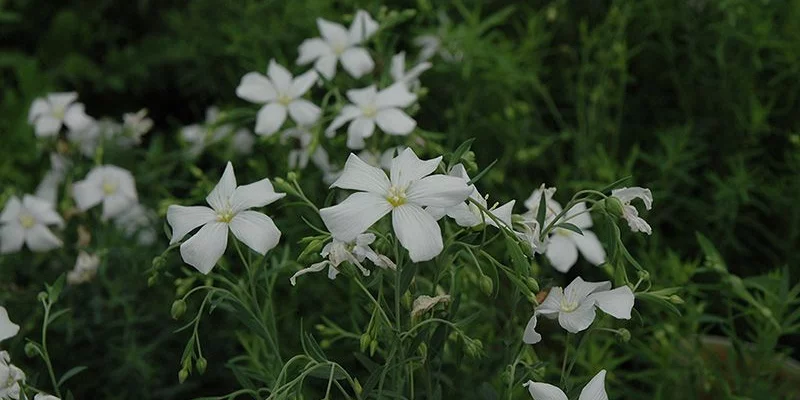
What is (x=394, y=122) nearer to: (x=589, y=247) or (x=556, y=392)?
(x=589, y=247)

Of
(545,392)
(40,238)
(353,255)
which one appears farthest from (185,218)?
(40,238)

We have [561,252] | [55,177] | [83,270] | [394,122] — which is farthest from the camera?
[55,177]

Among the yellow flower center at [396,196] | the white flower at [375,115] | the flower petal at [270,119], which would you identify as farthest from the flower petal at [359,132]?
the yellow flower center at [396,196]

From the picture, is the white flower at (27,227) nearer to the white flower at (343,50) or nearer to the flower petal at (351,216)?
the white flower at (343,50)

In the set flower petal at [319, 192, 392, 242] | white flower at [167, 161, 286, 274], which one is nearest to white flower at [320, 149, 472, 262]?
flower petal at [319, 192, 392, 242]

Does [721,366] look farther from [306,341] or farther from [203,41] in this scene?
[203,41]
